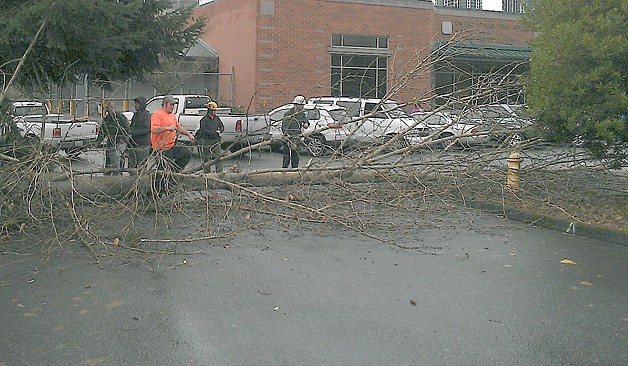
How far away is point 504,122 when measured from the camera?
39.0 ft

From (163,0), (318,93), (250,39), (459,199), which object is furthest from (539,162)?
(250,39)

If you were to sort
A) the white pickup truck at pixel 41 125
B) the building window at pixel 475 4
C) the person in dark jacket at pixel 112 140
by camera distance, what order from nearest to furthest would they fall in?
the white pickup truck at pixel 41 125, the person in dark jacket at pixel 112 140, the building window at pixel 475 4

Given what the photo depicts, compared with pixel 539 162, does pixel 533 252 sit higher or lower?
lower

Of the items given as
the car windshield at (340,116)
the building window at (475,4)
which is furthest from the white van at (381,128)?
the building window at (475,4)

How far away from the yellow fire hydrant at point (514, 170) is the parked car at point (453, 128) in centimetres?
47

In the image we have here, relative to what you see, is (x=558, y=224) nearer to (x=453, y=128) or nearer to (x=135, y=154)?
(x=453, y=128)

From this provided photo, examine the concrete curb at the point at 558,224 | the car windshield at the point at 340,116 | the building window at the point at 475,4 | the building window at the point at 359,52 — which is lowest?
the concrete curb at the point at 558,224

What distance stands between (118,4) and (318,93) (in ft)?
53.5

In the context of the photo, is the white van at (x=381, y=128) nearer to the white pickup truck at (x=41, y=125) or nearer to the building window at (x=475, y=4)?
the white pickup truck at (x=41, y=125)

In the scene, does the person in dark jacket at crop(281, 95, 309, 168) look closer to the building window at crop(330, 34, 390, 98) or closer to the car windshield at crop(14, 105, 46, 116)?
the car windshield at crop(14, 105, 46, 116)

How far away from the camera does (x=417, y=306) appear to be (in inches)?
256

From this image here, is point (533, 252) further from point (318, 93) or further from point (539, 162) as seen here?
point (318, 93)

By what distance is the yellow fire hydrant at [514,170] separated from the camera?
38.2 ft

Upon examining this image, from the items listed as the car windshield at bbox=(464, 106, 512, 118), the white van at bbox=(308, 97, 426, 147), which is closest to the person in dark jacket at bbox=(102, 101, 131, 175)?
the white van at bbox=(308, 97, 426, 147)
